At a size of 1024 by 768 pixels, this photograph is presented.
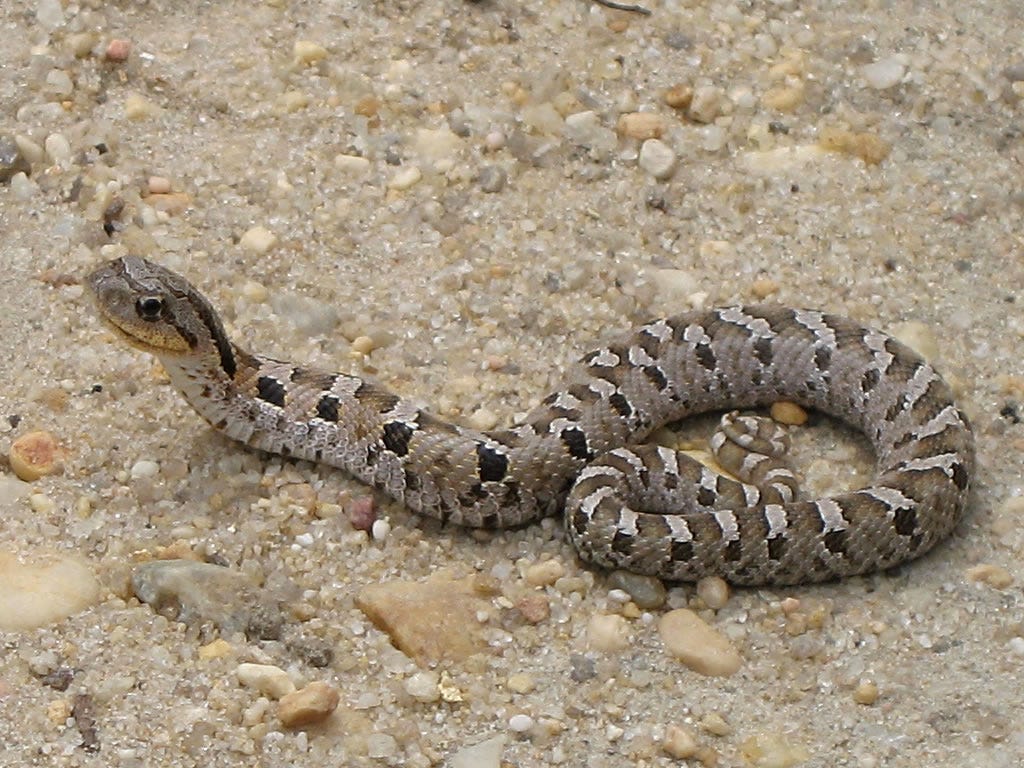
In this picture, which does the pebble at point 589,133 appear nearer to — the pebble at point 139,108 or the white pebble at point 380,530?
the pebble at point 139,108

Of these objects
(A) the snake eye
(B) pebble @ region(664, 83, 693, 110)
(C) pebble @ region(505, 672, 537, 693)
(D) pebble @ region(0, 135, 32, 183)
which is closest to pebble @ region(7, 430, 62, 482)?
(A) the snake eye

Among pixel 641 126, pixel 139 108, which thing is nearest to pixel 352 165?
pixel 139 108

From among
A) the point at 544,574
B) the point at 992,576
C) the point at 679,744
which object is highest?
the point at 992,576

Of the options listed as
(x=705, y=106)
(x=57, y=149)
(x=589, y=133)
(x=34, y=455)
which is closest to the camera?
(x=34, y=455)

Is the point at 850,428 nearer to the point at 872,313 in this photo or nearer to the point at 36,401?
the point at 872,313

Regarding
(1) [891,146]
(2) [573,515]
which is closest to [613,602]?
(2) [573,515]

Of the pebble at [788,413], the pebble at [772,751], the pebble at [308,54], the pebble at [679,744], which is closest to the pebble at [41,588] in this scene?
the pebble at [679,744]

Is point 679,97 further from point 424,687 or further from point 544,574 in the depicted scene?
point 424,687
